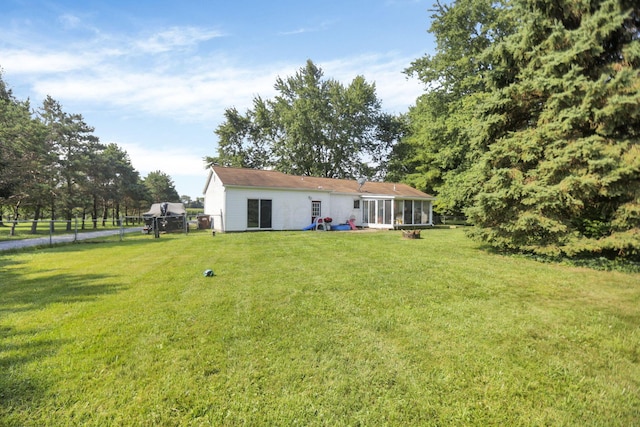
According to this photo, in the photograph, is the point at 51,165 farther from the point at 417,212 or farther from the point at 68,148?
the point at 417,212

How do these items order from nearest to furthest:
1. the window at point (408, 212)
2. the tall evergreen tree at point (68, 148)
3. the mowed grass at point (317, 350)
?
the mowed grass at point (317, 350)
the window at point (408, 212)
the tall evergreen tree at point (68, 148)

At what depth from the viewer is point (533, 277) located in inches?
249

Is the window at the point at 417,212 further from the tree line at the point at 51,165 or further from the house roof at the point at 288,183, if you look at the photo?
the tree line at the point at 51,165

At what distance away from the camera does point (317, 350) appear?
3027 millimetres

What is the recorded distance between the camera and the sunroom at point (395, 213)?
1978cm

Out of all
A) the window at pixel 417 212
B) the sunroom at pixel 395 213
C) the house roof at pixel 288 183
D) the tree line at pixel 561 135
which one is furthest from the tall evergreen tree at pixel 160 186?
the tree line at pixel 561 135

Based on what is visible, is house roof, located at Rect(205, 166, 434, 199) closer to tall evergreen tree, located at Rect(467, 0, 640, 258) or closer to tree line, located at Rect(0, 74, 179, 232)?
tree line, located at Rect(0, 74, 179, 232)

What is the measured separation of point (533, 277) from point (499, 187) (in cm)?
336

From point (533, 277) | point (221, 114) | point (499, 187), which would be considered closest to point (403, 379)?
point (533, 277)

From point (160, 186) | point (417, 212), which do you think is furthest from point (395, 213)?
point (160, 186)

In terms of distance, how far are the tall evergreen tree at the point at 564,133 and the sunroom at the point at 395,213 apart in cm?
1014

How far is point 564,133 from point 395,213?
12264 mm

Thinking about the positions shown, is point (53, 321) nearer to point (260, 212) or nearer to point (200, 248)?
point (200, 248)

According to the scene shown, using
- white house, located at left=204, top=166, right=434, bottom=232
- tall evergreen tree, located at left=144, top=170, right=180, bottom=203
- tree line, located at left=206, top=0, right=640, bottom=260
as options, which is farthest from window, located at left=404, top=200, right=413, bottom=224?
tall evergreen tree, located at left=144, top=170, right=180, bottom=203
